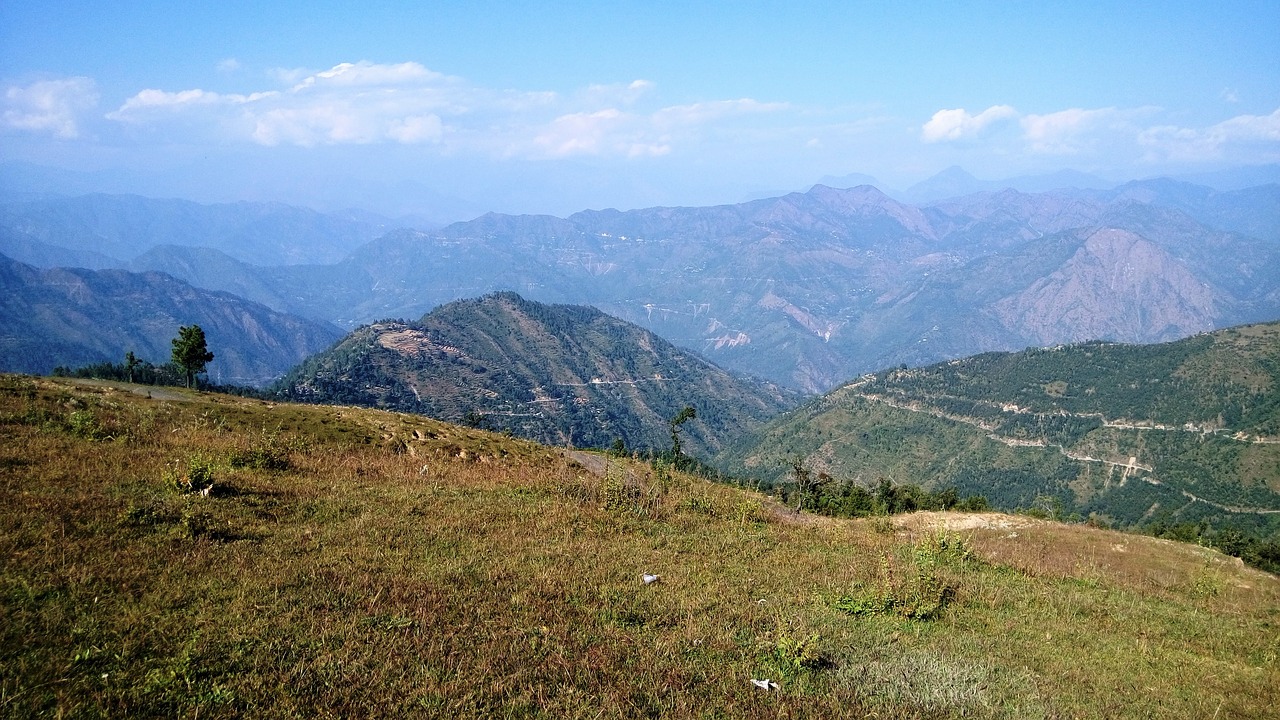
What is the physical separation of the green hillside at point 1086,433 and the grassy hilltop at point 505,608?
11351 centimetres

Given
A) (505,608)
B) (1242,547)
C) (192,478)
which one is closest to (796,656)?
(505,608)

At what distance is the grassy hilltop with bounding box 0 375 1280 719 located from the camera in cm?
512

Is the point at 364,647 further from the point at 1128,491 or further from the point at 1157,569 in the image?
the point at 1128,491

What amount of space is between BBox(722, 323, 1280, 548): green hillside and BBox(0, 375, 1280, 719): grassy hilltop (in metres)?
114

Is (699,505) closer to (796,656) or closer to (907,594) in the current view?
(907,594)

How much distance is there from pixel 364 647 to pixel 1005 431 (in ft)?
619

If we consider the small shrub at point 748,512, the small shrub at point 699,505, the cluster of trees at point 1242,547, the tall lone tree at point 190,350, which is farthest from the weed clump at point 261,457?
the cluster of trees at point 1242,547

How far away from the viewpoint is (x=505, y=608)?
6.93 metres

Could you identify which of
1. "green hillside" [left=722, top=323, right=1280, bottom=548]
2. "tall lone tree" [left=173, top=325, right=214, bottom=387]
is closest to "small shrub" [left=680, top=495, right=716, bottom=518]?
"tall lone tree" [left=173, top=325, right=214, bottom=387]

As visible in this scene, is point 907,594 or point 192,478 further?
point 192,478

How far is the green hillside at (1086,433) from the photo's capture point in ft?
403

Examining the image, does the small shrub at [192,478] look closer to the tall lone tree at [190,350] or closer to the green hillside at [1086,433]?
the tall lone tree at [190,350]

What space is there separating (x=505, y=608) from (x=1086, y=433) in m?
185

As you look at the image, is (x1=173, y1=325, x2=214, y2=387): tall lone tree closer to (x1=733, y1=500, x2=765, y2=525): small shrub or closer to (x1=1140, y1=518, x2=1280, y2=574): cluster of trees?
(x1=733, y1=500, x2=765, y2=525): small shrub
